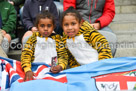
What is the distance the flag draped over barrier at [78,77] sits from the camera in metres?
1.69

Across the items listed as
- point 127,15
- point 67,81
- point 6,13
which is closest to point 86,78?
point 67,81

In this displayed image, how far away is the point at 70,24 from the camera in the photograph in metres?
2.13

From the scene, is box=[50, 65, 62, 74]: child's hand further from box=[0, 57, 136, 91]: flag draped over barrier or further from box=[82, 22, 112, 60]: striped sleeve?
box=[82, 22, 112, 60]: striped sleeve

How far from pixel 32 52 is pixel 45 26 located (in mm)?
281

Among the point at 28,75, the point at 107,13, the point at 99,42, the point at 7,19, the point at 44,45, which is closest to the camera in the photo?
the point at 28,75

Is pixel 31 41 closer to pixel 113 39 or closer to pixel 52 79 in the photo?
pixel 52 79

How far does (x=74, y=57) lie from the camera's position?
224 cm

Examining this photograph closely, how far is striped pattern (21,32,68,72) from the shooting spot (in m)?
2.06

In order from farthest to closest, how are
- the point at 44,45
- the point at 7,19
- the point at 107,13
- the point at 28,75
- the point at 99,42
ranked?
the point at 7,19 → the point at 107,13 → the point at 44,45 → the point at 99,42 → the point at 28,75

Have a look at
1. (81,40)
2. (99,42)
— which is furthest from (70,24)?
(99,42)

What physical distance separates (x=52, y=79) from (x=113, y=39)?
90 cm

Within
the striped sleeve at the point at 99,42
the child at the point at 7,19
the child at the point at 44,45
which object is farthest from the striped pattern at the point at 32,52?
the child at the point at 7,19

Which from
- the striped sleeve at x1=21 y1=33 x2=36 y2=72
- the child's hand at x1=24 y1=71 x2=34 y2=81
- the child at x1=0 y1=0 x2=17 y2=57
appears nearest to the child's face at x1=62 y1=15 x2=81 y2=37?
the striped sleeve at x1=21 y1=33 x2=36 y2=72

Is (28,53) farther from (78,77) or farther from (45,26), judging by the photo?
(78,77)
